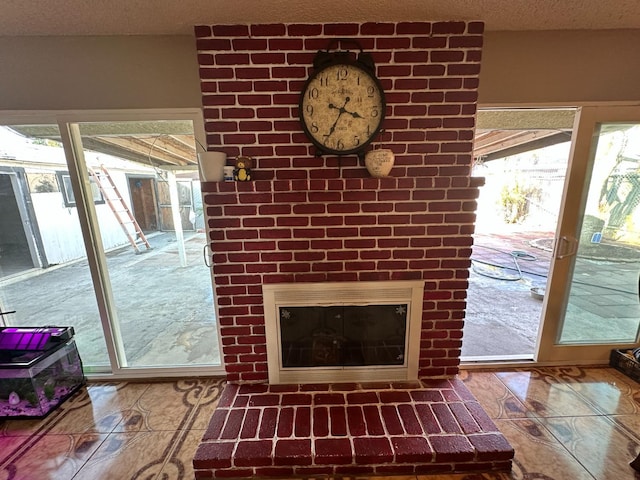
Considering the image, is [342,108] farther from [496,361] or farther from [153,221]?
[153,221]

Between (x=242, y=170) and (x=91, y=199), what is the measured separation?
46.9 inches

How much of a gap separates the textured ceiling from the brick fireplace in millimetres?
76

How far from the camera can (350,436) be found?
1393mm

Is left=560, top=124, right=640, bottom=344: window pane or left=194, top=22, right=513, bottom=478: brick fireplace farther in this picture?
left=560, top=124, right=640, bottom=344: window pane

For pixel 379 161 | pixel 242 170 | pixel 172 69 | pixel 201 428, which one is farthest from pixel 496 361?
pixel 172 69

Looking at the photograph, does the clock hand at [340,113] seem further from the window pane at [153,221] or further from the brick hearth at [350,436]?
the brick hearth at [350,436]

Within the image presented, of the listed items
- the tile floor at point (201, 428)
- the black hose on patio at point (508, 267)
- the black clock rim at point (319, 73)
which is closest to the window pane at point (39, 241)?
the tile floor at point (201, 428)

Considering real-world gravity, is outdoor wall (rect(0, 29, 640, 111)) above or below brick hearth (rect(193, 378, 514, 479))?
above

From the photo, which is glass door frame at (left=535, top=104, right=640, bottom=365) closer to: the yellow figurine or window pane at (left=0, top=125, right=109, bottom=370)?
the yellow figurine

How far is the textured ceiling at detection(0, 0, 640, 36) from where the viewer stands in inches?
50.2

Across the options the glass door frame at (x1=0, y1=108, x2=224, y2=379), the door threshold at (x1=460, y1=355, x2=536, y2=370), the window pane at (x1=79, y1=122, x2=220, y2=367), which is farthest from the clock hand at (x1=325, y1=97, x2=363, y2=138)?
the door threshold at (x1=460, y1=355, x2=536, y2=370)

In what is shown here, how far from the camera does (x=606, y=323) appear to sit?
211 centimetres

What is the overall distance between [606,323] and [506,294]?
63.9 inches

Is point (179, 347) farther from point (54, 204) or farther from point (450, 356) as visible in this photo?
point (450, 356)
